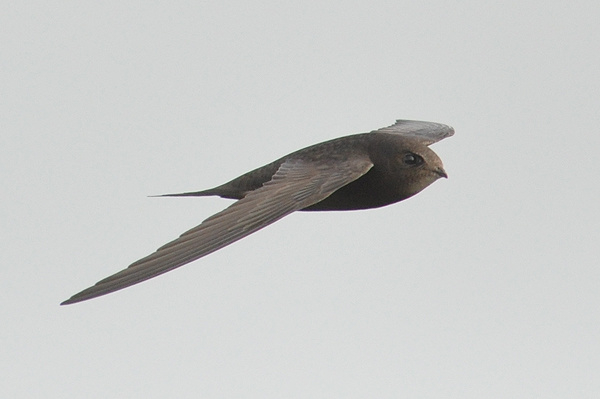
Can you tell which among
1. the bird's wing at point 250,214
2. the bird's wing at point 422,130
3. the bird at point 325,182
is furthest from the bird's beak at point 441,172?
the bird's wing at point 422,130

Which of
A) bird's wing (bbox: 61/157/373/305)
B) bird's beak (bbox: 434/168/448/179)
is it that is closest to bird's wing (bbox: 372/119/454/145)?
bird's beak (bbox: 434/168/448/179)

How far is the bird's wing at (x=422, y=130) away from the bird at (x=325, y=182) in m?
1.15

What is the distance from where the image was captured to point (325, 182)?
1044 centimetres

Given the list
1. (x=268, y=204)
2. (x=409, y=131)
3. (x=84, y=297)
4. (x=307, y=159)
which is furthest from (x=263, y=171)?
(x=84, y=297)

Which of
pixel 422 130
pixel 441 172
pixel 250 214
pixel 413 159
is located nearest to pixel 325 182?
pixel 250 214

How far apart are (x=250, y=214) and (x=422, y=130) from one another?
3.92 m

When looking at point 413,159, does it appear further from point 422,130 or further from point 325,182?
point 422,130

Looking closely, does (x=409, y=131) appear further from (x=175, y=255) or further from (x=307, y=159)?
(x=175, y=255)

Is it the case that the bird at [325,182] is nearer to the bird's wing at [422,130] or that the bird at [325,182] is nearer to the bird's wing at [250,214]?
the bird's wing at [250,214]

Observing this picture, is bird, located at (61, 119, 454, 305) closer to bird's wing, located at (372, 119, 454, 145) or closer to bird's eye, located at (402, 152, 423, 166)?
bird's eye, located at (402, 152, 423, 166)

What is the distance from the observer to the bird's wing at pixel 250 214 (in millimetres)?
8820

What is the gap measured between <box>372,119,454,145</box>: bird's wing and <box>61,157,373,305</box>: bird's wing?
1.90 metres

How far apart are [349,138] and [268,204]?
1.58m

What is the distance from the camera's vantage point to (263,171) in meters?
11.4
